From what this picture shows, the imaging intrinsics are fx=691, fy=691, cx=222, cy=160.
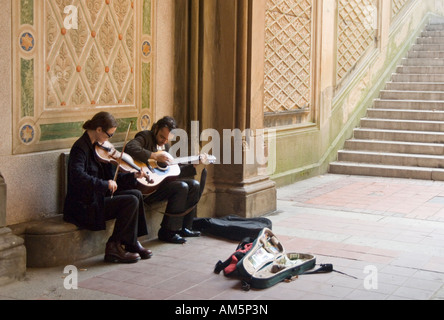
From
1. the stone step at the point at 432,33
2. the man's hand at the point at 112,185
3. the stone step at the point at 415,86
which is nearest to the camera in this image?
the man's hand at the point at 112,185

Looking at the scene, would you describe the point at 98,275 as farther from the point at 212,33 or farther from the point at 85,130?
the point at 212,33

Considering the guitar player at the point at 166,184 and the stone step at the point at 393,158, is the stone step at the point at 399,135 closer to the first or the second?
the stone step at the point at 393,158

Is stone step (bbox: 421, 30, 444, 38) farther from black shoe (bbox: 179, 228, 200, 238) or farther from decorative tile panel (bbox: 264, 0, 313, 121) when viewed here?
black shoe (bbox: 179, 228, 200, 238)

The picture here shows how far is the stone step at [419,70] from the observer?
12867mm

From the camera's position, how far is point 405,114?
38.8 feet

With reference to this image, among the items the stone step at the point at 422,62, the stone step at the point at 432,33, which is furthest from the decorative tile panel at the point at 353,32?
the stone step at the point at 432,33

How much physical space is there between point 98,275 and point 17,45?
182 centimetres

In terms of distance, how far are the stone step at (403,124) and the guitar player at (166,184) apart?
242 inches

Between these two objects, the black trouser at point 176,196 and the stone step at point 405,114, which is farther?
the stone step at point 405,114

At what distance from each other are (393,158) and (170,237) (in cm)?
558

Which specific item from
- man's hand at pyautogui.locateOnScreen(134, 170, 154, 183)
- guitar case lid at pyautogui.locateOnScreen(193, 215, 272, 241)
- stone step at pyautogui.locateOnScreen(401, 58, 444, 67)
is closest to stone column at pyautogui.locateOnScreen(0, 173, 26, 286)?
man's hand at pyautogui.locateOnScreen(134, 170, 154, 183)
